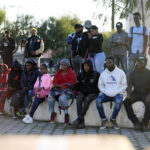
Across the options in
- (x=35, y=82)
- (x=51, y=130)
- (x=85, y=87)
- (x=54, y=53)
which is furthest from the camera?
(x=54, y=53)

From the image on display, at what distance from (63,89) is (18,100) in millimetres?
1470

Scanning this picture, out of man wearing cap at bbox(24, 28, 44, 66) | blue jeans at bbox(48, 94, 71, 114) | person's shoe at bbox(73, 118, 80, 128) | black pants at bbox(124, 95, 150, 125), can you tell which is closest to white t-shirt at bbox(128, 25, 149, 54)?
black pants at bbox(124, 95, 150, 125)

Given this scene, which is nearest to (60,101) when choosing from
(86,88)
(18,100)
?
(86,88)

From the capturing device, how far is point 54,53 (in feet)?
172

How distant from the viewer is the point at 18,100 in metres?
8.86

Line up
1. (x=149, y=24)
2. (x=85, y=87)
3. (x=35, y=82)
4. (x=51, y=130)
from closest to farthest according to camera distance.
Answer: (x=51, y=130) < (x=85, y=87) < (x=35, y=82) < (x=149, y=24)

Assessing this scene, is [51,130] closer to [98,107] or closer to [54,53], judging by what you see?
[98,107]

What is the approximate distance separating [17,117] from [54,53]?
144ft

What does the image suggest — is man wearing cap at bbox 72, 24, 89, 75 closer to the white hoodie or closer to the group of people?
the group of people

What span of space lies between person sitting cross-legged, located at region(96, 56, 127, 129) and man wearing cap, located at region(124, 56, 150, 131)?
240mm

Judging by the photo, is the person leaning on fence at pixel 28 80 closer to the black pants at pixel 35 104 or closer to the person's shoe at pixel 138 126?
the black pants at pixel 35 104

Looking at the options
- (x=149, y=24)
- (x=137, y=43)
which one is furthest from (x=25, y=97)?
(x=149, y=24)

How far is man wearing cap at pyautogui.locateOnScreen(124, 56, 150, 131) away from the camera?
7414 mm

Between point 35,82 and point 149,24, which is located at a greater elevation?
point 149,24
